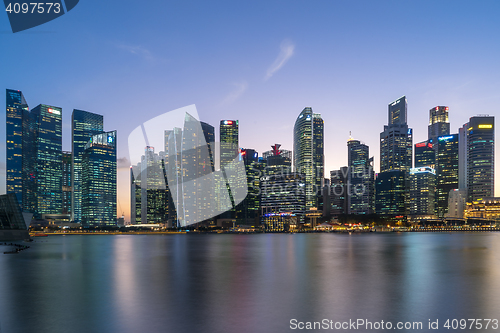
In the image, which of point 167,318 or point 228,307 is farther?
point 228,307

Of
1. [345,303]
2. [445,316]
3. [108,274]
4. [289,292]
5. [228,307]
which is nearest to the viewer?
[445,316]

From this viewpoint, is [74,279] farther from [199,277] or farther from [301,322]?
[301,322]

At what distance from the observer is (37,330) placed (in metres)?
17.0

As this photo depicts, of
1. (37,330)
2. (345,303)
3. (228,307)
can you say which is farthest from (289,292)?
(37,330)

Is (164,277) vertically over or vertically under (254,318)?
under

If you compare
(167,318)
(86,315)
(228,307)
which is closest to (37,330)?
(86,315)

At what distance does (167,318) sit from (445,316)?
15195 millimetres

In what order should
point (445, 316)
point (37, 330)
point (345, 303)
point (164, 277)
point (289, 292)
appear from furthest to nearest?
point (164, 277)
point (289, 292)
point (345, 303)
point (445, 316)
point (37, 330)

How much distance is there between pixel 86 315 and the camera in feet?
65.7

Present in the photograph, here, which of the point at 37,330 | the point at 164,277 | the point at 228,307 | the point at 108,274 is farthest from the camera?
the point at 108,274

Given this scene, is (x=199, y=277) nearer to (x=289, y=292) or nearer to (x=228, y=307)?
(x=289, y=292)

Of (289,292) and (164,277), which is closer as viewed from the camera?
(289,292)

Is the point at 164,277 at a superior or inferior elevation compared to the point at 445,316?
inferior

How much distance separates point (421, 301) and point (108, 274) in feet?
99.1
